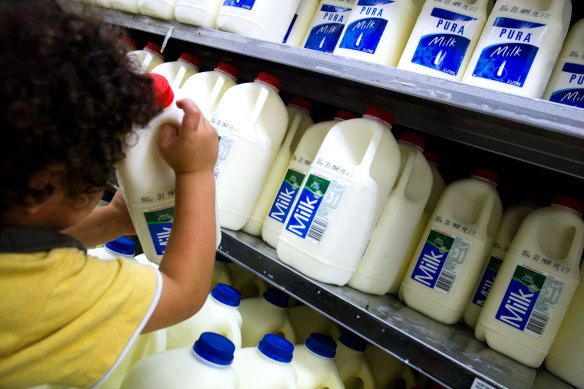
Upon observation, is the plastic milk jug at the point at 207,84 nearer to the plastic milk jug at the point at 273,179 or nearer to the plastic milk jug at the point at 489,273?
the plastic milk jug at the point at 273,179

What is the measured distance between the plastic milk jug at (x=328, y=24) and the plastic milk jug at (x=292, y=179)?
255mm

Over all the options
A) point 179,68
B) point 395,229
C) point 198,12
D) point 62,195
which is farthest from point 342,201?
point 179,68

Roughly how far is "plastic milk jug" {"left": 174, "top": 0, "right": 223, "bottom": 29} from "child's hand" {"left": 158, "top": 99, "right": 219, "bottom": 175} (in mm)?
667

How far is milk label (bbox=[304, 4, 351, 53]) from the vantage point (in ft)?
4.42

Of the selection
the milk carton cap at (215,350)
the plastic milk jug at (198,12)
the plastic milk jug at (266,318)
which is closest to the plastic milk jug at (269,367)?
the milk carton cap at (215,350)

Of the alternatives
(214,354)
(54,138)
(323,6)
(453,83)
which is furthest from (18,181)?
(323,6)

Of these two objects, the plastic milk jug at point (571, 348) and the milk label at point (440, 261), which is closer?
the plastic milk jug at point (571, 348)

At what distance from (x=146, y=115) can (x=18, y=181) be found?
200 mm

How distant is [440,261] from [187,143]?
70cm

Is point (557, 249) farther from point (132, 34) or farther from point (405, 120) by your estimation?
point (132, 34)

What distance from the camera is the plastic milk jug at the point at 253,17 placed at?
127 cm

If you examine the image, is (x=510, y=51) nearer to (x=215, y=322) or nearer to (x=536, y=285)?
(x=536, y=285)

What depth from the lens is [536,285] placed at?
96 centimetres

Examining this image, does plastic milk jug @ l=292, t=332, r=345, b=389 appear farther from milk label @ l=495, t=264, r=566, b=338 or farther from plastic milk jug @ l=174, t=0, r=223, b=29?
plastic milk jug @ l=174, t=0, r=223, b=29
